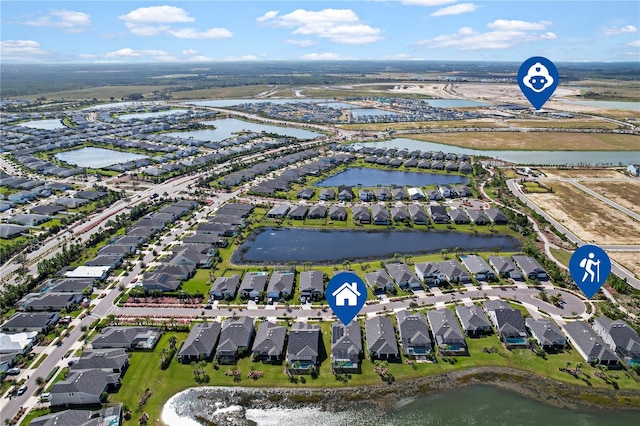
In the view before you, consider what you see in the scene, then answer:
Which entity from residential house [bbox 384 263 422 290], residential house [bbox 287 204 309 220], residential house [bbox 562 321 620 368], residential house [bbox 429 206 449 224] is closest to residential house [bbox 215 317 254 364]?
residential house [bbox 384 263 422 290]

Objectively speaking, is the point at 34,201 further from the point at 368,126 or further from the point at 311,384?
the point at 368,126

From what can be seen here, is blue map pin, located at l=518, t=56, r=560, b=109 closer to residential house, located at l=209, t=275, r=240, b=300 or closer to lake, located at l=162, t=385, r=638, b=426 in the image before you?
lake, located at l=162, t=385, r=638, b=426

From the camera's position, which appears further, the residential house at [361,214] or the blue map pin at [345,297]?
the residential house at [361,214]

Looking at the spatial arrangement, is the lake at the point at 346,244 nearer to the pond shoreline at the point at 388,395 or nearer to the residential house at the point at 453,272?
the residential house at the point at 453,272

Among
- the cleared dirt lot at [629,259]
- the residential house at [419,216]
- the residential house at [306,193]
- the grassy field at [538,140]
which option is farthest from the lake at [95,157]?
the cleared dirt lot at [629,259]

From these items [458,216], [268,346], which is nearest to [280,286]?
[268,346]

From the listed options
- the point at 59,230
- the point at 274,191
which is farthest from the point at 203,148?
the point at 59,230
